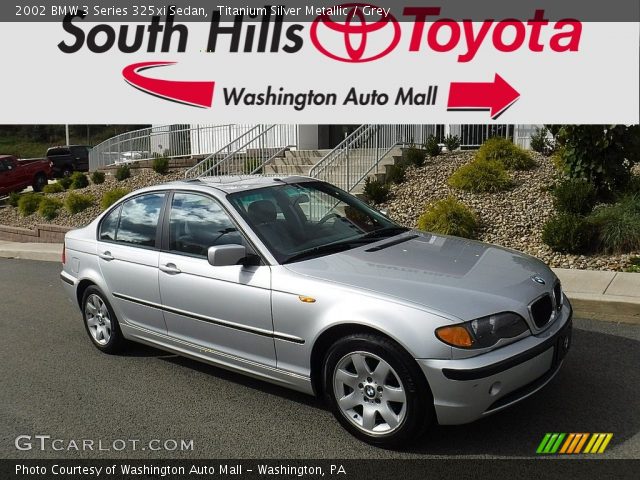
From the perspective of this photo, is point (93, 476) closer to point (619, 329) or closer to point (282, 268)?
point (282, 268)

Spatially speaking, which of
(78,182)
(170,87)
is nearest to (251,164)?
(170,87)

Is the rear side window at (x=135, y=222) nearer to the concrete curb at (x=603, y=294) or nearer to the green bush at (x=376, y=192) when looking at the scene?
the concrete curb at (x=603, y=294)

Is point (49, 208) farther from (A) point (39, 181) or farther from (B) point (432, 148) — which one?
(A) point (39, 181)

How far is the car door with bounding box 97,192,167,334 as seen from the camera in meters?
5.14

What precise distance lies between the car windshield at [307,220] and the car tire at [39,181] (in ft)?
74.7

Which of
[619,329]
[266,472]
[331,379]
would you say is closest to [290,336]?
[331,379]

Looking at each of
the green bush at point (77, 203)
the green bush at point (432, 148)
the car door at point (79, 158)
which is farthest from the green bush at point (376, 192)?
the car door at point (79, 158)

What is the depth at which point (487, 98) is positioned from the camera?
16547mm

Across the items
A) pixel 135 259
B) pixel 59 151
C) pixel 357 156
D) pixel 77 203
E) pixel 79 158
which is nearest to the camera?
pixel 135 259

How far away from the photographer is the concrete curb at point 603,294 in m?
6.21

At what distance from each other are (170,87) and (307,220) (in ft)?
48.0

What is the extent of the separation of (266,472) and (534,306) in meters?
1.92

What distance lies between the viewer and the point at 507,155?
12.1 metres

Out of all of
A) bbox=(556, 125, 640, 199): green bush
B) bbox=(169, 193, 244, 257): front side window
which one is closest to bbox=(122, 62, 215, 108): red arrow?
bbox=(556, 125, 640, 199): green bush
